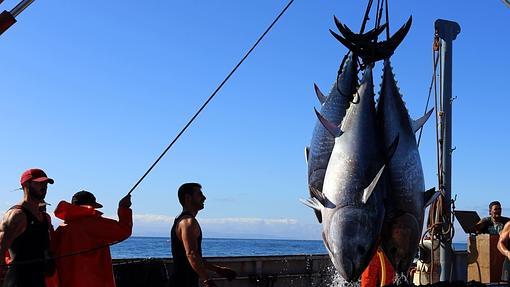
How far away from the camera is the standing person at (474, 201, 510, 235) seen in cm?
683

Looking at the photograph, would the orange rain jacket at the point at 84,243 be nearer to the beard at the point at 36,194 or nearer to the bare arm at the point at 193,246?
the beard at the point at 36,194

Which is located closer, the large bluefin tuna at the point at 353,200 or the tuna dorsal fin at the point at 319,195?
the large bluefin tuna at the point at 353,200

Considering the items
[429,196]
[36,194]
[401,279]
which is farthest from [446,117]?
[36,194]

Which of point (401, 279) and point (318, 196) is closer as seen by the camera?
point (318, 196)

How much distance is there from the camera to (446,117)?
5.58 meters

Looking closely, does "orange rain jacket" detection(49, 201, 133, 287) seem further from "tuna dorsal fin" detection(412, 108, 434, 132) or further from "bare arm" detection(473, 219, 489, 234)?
"bare arm" detection(473, 219, 489, 234)

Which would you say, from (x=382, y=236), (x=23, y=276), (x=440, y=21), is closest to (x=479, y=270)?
(x=440, y=21)

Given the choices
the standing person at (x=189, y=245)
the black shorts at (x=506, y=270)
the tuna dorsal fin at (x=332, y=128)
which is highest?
the tuna dorsal fin at (x=332, y=128)

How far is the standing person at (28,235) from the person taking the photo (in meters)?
3.72

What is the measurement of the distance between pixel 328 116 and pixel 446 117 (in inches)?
60.5

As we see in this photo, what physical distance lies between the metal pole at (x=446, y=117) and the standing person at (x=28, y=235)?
307 centimetres

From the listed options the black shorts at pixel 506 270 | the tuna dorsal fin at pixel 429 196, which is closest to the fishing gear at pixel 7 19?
the tuna dorsal fin at pixel 429 196

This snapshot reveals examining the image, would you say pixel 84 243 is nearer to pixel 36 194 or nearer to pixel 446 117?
pixel 36 194

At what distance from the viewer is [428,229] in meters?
5.29
